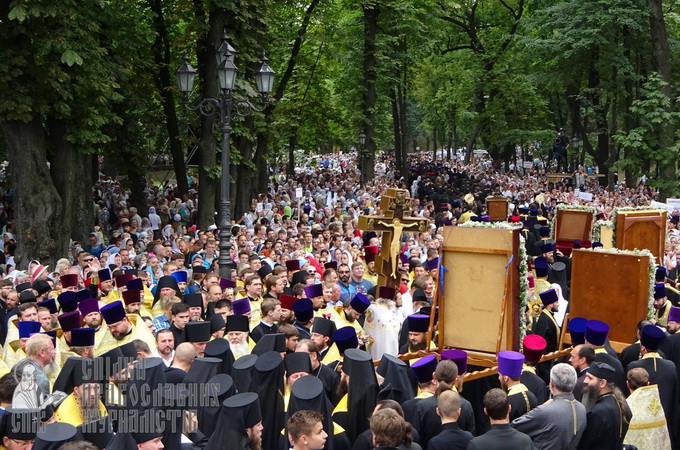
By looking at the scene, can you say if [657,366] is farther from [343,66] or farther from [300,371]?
[343,66]

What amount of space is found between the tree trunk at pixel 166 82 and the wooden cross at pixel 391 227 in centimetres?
1333

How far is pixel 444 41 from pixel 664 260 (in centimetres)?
3359

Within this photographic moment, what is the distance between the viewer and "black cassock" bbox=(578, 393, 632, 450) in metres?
7.26

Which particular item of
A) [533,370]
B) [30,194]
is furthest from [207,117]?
[533,370]

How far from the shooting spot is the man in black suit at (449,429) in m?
6.47

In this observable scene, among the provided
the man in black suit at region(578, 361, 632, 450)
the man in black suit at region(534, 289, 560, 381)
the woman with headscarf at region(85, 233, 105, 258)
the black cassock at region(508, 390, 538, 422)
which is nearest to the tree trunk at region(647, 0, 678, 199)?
the man in black suit at region(534, 289, 560, 381)

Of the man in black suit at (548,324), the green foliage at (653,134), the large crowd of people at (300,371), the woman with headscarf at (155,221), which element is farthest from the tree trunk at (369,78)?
the man in black suit at (548,324)

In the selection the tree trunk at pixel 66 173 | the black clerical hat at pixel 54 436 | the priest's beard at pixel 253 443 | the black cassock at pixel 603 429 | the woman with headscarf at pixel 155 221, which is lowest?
the black cassock at pixel 603 429

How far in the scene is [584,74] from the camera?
36.1 metres

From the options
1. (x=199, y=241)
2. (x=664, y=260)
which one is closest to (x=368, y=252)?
(x=199, y=241)

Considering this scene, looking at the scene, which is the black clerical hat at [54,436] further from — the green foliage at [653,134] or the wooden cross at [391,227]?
the green foliage at [653,134]

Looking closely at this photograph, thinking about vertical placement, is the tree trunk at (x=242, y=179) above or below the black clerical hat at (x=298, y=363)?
above

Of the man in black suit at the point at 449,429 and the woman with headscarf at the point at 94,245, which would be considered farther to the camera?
the woman with headscarf at the point at 94,245

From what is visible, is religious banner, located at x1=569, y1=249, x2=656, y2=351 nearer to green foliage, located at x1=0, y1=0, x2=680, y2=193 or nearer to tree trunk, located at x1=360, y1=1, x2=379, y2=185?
green foliage, located at x1=0, y1=0, x2=680, y2=193
